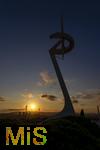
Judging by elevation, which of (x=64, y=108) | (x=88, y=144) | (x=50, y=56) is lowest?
(x=88, y=144)

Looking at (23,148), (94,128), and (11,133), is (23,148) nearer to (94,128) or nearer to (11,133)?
(11,133)

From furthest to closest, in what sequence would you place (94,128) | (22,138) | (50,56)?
(50,56), (94,128), (22,138)

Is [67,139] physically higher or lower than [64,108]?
lower

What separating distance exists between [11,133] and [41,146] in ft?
8.71

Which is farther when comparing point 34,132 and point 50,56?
point 50,56

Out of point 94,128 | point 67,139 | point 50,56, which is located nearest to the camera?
point 67,139

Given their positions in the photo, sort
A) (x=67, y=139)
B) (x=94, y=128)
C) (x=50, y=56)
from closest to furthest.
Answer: (x=67, y=139) → (x=94, y=128) → (x=50, y=56)

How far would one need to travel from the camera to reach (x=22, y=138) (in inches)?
876

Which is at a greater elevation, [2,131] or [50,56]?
[50,56]

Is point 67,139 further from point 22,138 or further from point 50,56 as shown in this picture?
point 50,56

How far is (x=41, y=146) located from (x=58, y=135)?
15641 millimetres

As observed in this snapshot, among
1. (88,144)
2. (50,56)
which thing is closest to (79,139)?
(88,144)

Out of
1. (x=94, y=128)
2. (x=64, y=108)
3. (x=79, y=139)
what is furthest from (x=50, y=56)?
(x=79, y=139)

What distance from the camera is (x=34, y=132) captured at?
22281 mm
